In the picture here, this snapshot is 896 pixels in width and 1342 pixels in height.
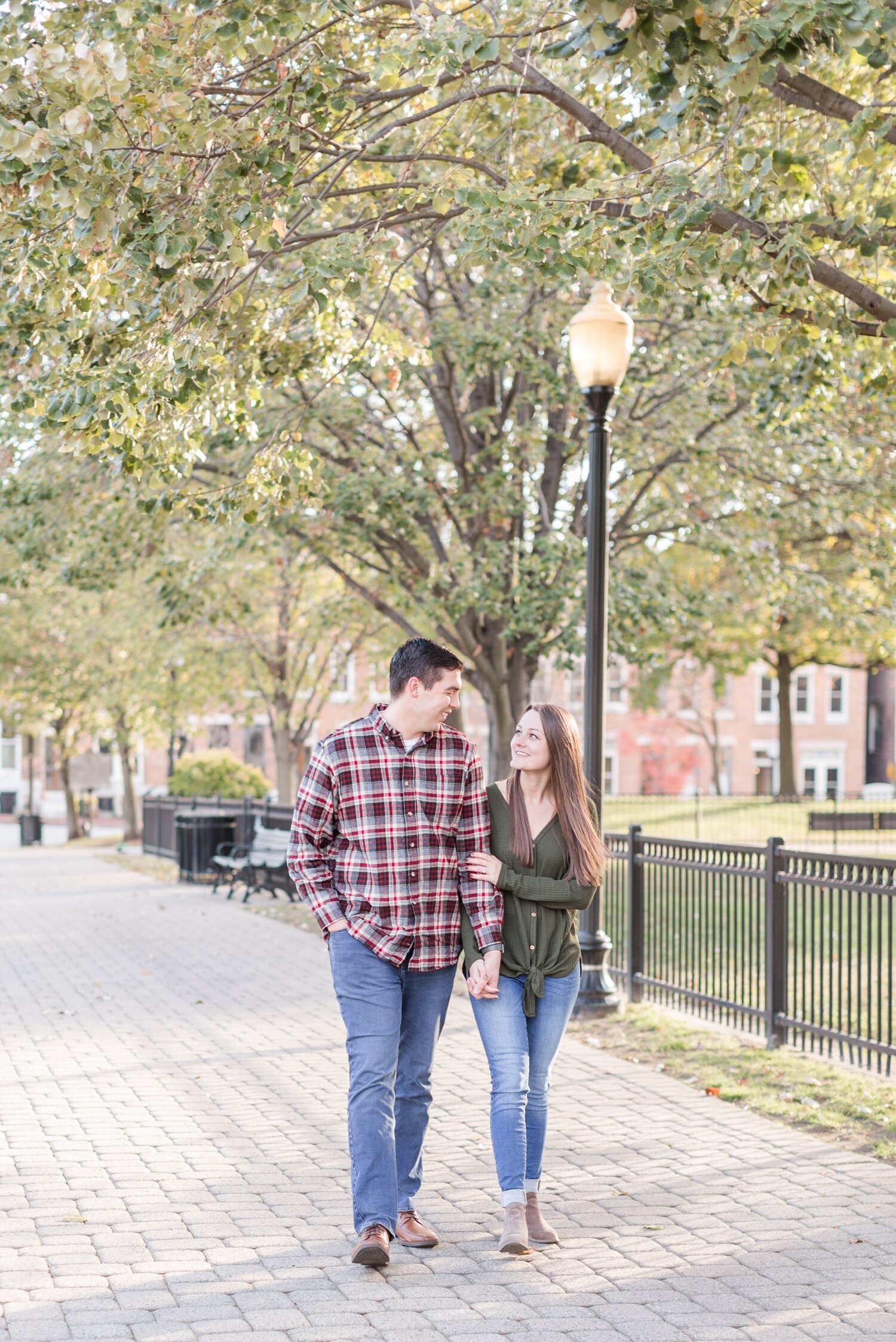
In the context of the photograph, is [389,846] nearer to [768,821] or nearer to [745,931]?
[745,931]

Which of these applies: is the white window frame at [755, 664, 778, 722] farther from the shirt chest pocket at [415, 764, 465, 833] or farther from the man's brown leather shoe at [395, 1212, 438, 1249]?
the shirt chest pocket at [415, 764, 465, 833]

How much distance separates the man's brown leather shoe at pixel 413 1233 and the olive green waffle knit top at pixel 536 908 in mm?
837

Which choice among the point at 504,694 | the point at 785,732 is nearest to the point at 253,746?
the point at 785,732

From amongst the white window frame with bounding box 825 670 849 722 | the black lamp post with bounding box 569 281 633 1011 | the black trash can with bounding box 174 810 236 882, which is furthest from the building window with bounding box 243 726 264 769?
the black lamp post with bounding box 569 281 633 1011

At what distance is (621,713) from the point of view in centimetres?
5972

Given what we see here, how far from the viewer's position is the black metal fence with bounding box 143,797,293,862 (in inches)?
803

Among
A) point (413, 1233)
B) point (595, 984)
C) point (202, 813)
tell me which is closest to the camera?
point (413, 1233)

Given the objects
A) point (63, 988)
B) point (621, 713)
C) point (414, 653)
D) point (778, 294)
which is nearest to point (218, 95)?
point (778, 294)

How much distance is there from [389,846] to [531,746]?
1.92 feet

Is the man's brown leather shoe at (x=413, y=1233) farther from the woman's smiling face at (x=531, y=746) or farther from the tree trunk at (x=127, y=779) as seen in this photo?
the tree trunk at (x=127, y=779)

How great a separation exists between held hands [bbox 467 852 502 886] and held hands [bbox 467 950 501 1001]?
9.3 inches

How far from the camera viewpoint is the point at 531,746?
16.6ft

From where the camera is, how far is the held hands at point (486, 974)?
4883mm

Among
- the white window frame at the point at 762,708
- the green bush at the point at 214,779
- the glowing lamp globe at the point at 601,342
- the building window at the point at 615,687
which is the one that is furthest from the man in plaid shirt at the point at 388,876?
the white window frame at the point at 762,708
